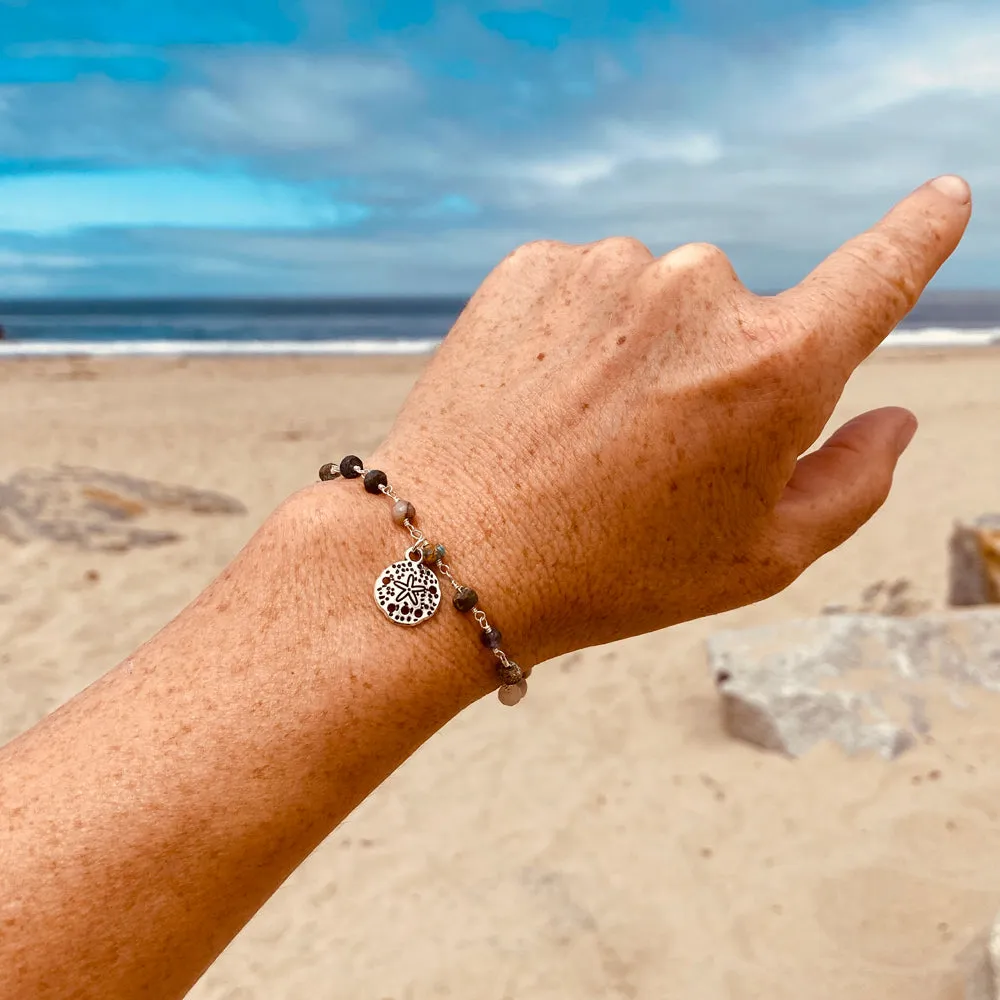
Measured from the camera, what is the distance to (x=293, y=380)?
1605 centimetres

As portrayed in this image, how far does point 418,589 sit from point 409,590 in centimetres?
1

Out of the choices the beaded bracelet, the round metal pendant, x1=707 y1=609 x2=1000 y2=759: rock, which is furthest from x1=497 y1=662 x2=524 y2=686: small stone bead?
x1=707 y1=609 x2=1000 y2=759: rock

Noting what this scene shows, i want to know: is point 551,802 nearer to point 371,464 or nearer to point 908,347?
point 371,464

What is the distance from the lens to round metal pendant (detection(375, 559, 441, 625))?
45.3 inches

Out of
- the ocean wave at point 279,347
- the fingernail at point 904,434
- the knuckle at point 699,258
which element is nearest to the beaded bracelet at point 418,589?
the knuckle at point 699,258

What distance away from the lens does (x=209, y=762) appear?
1006 mm

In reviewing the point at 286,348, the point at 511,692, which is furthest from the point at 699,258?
the point at 286,348

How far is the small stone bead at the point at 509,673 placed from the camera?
1.23 m

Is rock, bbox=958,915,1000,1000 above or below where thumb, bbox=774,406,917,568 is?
below

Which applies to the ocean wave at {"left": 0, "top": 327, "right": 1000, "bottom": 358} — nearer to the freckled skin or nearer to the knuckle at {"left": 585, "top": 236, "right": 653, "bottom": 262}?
the knuckle at {"left": 585, "top": 236, "right": 653, "bottom": 262}

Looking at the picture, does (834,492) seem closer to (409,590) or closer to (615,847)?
(409,590)

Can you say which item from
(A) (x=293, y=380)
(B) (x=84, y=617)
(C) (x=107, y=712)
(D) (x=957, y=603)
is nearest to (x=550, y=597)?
(C) (x=107, y=712)

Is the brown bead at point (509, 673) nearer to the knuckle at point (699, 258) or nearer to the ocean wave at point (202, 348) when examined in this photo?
the knuckle at point (699, 258)

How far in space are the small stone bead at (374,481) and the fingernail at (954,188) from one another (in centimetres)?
89
